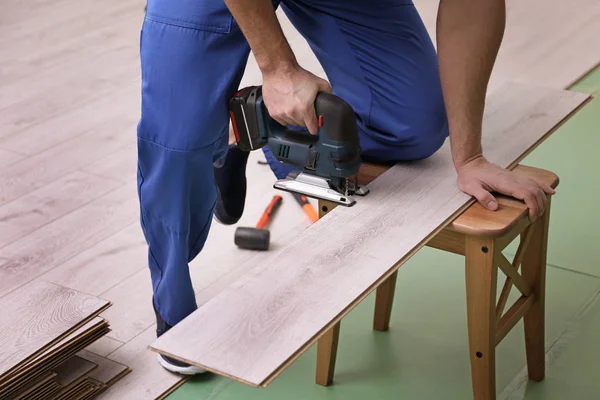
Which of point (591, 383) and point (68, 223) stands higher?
point (68, 223)

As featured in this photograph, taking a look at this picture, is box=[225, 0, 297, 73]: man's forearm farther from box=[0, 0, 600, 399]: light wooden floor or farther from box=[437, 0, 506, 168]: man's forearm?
box=[0, 0, 600, 399]: light wooden floor

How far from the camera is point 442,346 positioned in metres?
2.47

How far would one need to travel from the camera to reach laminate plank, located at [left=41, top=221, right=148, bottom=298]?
273 centimetres

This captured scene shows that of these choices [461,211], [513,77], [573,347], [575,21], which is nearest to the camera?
[461,211]

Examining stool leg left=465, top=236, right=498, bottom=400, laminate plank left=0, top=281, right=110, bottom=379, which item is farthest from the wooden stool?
laminate plank left=0, top=281, right=110, bottom=379

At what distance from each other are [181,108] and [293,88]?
12.6 inches

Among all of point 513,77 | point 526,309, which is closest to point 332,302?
point 526,309

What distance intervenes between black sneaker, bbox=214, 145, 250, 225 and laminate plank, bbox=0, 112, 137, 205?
90cm

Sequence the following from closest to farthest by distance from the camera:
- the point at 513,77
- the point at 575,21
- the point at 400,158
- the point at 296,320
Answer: the point at 296,320
the point at 400,158
the point at 513,77
the point at 575,21

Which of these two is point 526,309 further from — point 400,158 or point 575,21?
point 575,21

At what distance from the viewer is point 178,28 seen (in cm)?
201

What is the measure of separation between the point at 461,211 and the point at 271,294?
54cm

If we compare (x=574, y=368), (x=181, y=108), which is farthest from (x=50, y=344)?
(x=574, y=368)

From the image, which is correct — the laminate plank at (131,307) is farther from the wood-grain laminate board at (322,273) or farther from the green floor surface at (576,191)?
the green floor surface at (576,191)
